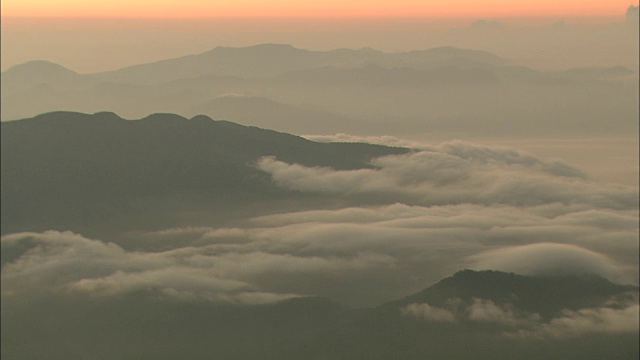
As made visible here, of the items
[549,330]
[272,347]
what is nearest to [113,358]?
[272,347]

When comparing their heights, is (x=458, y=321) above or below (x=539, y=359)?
above

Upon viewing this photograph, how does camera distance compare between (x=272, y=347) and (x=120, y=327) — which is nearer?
(x=272, y=347)

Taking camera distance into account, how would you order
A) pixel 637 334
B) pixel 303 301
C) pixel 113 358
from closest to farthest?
pixel 113 358, pixel 637 334, pixel 303 301

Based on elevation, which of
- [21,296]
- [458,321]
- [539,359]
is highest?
[21,296]

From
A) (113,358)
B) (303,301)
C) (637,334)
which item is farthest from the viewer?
(303,301)

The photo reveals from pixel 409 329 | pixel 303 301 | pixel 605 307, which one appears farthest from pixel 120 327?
pixel 605 307

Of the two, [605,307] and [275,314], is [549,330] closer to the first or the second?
[605,307]
